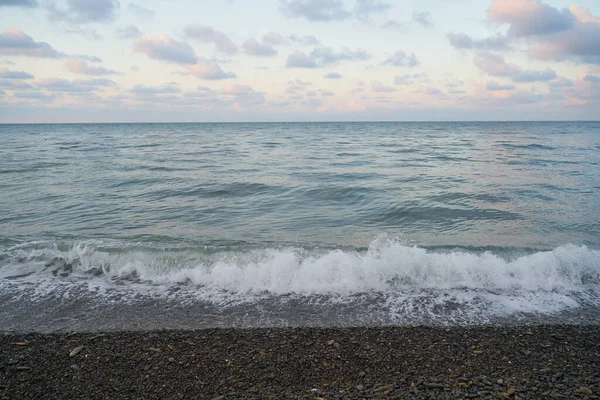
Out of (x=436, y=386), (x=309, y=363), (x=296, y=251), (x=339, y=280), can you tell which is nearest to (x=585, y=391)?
(x=436, y=386)

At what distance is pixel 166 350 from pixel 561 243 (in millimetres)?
9488

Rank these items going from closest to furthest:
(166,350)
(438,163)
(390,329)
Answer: (166,350) < (390,329) < (438,163)

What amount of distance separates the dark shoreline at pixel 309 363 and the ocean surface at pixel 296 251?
0.55 meters

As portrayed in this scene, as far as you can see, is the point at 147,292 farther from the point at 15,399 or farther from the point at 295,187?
the point at 295,187

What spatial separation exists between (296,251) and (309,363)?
4.29m

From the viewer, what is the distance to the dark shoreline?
421 cm

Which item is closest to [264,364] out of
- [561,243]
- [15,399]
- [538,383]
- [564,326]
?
[15,399]

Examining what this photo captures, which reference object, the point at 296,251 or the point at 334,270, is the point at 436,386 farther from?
the point at 296,251

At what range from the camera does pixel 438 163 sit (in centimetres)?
2502

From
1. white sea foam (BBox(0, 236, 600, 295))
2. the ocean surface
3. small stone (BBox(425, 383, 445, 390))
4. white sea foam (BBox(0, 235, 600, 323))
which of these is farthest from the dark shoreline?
white sea foam (BBox(0, 236, 600, 295))

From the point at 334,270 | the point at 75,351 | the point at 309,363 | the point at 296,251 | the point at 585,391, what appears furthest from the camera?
the point at 296,251

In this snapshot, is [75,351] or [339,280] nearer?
[75,351]

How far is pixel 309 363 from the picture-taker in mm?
4727

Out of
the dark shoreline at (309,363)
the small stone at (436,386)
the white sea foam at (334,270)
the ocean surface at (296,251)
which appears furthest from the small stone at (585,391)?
the white sea foam at (334,270)
